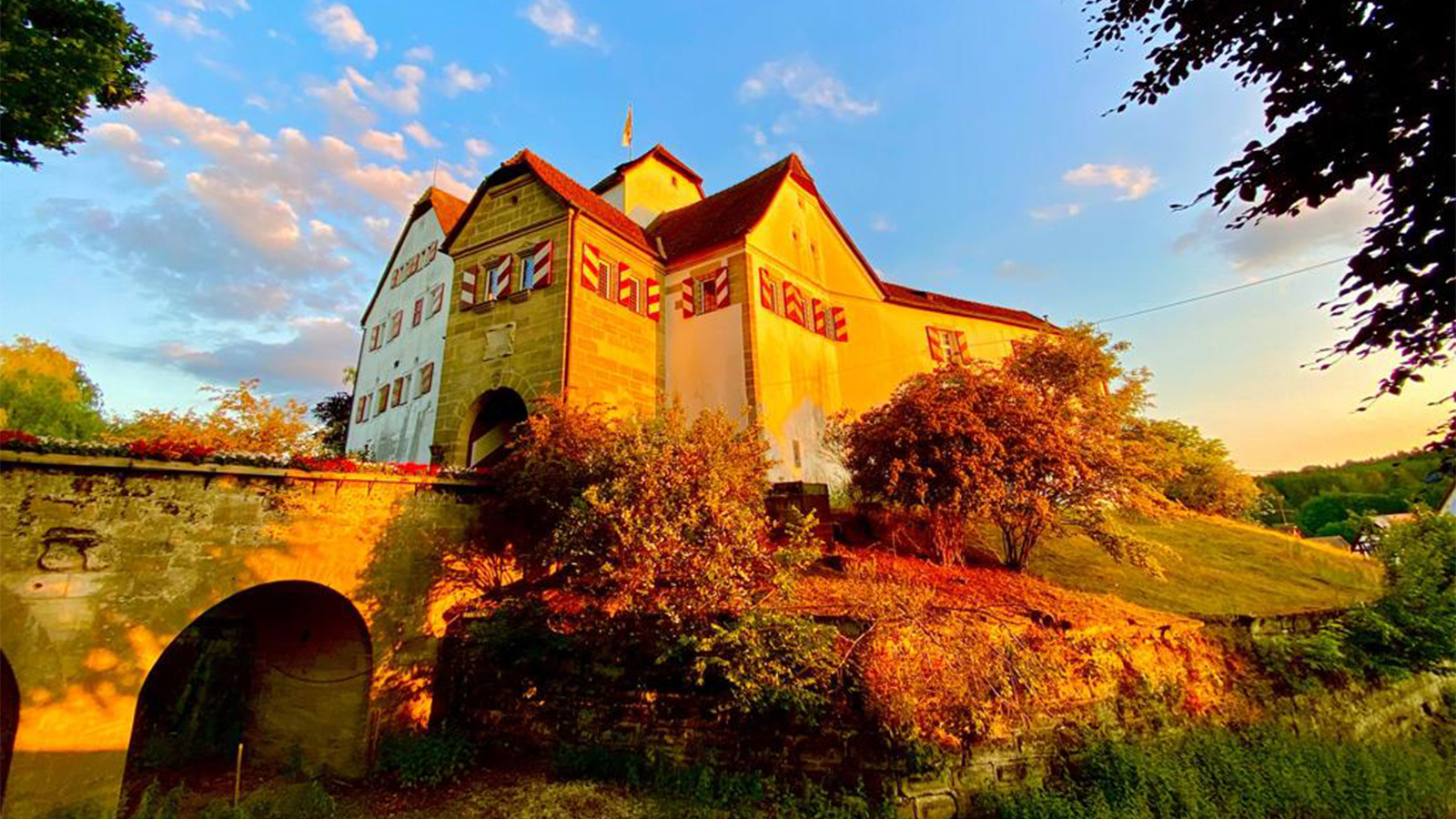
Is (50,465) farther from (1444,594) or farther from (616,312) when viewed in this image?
(1444,594)

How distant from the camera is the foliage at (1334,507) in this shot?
50.5m

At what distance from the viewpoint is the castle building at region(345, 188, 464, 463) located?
17.4 metres

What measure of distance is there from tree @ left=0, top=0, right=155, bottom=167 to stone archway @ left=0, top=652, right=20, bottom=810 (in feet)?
23.5

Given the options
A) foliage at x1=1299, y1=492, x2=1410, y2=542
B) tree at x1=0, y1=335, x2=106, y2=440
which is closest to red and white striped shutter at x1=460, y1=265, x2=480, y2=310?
tree at x1=0, y1=335, x2=106, y2=440

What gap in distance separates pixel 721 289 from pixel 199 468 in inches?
449

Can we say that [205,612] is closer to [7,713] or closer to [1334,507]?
[7,713]

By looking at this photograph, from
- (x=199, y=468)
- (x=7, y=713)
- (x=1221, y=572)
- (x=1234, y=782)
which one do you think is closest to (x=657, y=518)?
(x=199, y=468)

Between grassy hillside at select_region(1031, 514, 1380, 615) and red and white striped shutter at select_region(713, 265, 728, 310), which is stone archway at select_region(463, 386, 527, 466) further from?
grassy hillside at select_region(1031, 514, 1380, 615)

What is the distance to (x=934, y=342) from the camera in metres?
21.3

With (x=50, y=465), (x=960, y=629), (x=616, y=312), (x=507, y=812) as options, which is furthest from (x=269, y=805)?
(x=616, y=312)

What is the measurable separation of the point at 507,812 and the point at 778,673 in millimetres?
3453

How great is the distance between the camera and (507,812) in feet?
21.0

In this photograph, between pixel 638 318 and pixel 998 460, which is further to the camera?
pixel 638 318

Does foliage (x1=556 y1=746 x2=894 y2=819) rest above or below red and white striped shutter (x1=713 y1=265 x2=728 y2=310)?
below
